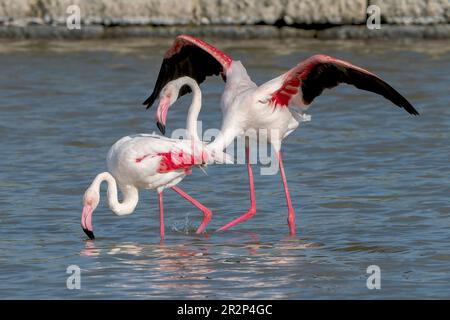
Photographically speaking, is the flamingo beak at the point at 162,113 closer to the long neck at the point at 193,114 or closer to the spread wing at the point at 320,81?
the long neck at the point at 193,114

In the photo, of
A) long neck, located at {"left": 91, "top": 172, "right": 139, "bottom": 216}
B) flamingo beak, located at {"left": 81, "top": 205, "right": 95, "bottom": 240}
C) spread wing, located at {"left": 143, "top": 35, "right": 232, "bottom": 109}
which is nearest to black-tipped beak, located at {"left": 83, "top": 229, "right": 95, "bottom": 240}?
flamingo beak, located at {"left": 81, "top": 205, "right": 95, "bottom": 240}

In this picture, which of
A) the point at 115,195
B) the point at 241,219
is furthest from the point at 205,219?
the point at 115,195

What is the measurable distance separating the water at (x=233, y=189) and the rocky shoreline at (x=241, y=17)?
0.50 ft

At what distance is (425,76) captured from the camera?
14.1m

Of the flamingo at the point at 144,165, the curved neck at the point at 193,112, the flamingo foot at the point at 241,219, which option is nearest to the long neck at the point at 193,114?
the curved neck at the point at 193,112

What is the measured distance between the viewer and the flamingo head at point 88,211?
9078mm

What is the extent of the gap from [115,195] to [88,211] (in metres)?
0.32

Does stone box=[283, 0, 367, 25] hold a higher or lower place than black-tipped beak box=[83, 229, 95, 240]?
higher

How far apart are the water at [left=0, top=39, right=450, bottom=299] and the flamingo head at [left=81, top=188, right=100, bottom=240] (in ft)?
0.37

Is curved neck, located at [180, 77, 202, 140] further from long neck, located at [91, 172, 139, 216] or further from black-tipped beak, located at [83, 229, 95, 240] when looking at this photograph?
black-tipped beak, located at [83, 229, 95, 240]

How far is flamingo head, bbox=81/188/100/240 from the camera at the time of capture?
9078 millimetres

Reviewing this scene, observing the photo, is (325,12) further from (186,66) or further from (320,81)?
(320,81)

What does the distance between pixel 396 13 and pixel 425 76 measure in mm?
859
